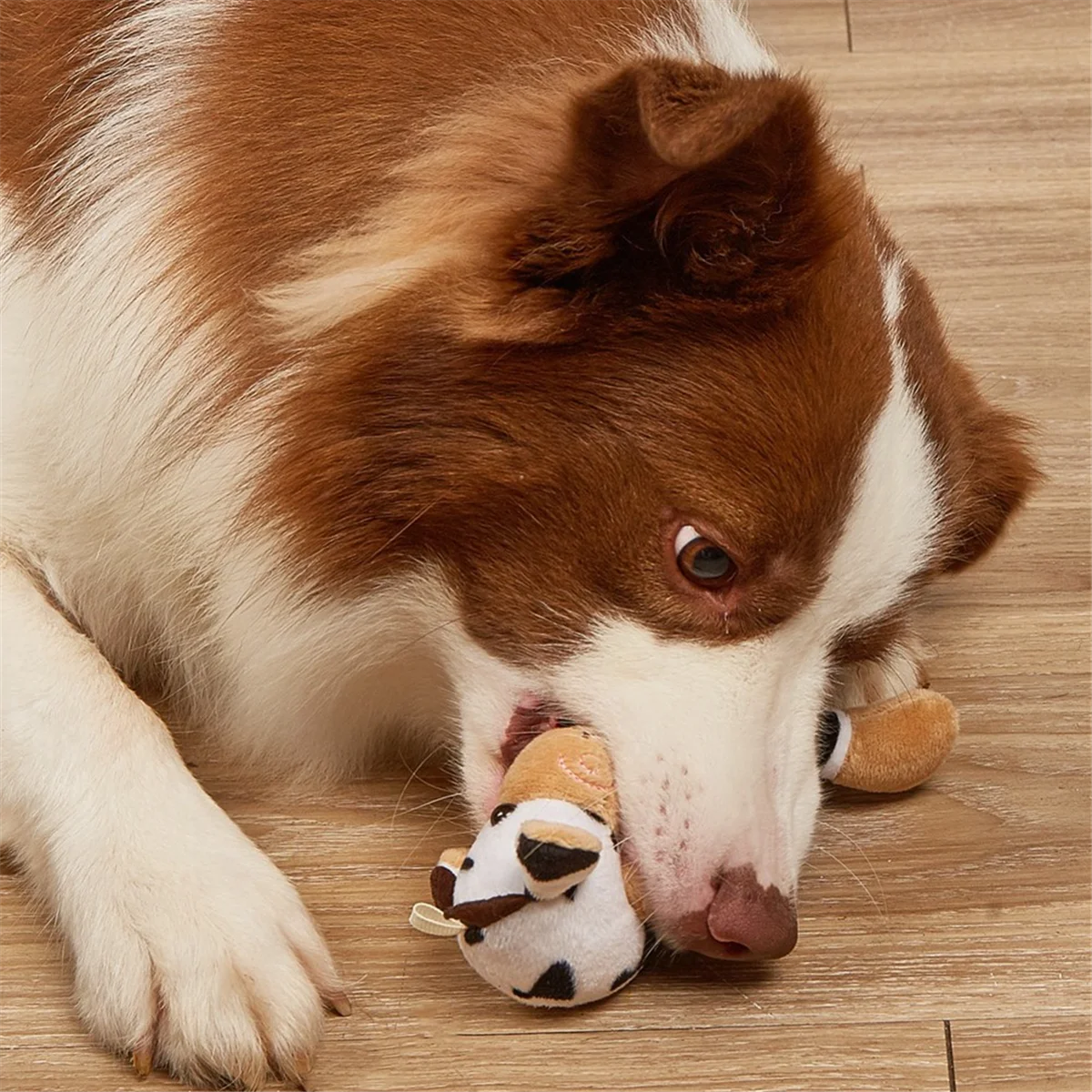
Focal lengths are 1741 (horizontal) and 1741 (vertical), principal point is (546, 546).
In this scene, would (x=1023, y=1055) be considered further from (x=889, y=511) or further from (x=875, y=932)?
(x=889, y=511)

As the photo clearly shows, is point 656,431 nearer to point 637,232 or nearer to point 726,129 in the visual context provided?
point 637,232

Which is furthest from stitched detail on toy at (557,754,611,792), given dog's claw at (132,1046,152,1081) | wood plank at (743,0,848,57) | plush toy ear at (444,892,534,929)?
wood plank at (743,0,848,57)

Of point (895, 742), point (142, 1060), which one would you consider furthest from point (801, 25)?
point (142, 1060)

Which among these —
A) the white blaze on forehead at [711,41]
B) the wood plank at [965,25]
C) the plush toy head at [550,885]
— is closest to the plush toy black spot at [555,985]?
the plush toy head at [550,885]

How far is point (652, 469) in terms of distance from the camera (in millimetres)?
1813

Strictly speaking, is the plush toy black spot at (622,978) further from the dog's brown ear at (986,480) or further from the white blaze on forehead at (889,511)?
the dog's brown ear at (986,480)

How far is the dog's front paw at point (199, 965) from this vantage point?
1763 mm

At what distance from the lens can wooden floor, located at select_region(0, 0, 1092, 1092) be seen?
1.83m

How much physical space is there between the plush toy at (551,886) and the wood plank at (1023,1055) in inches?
14.5

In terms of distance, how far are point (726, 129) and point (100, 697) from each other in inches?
38.6

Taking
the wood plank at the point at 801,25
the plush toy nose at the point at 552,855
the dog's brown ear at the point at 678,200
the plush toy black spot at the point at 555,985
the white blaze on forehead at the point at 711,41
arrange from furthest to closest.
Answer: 1. the wood plank at the point at 801,25
2. the white blaze on forehead at the point at 711,41
3. the plush toy black spot at the point at 555,985
4. the plush toy nose at the point at 552,855
5. the dog's brown ear at the point at 678,200

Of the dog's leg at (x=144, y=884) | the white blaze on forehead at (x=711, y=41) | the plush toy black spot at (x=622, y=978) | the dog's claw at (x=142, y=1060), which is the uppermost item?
the white blaze on forehead at (x=711, y=41)

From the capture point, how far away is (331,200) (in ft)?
6.11

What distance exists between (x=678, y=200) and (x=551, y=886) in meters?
0.68
